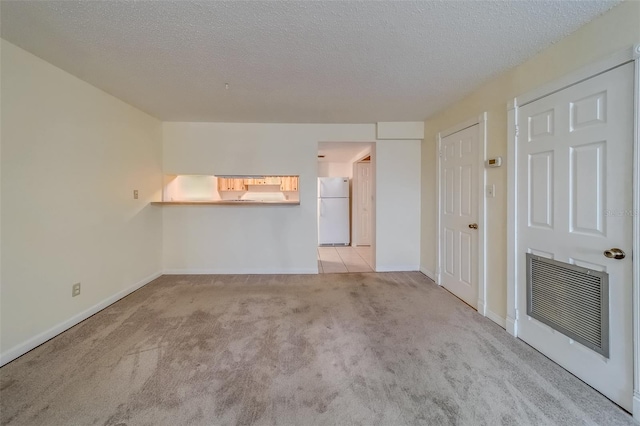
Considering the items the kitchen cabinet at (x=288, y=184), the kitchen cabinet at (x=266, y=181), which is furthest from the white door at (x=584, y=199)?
the kitchen cabinet at (x=266, y=181)

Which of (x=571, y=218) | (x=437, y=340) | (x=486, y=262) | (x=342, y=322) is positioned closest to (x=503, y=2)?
(x=571, y=218)

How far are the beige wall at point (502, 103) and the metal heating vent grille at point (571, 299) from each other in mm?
357

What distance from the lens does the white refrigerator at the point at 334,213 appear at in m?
6.79

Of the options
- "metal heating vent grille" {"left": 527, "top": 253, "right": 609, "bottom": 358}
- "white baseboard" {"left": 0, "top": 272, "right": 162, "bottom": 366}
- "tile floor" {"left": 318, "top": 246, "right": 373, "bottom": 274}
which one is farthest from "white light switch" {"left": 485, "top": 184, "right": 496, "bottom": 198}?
"white baseboard" {"left": 0, "top": 272, "right": 162, "bottom": 366}

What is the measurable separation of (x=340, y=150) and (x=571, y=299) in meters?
4.54

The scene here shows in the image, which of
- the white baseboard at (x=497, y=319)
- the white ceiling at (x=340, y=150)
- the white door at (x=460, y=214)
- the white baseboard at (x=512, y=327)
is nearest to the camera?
the white baseboard at (x=512, y=327)

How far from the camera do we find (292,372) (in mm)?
1826

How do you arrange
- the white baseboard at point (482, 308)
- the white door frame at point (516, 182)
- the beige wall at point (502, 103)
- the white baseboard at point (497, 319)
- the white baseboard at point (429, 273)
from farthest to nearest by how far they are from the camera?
the white baseboard at point (429, 273) → the white baseboard at point (482, 308) → the white baseboard at point (497, 319) → the beige wall at point (502, 103) → the white door frame at point (516, 182)

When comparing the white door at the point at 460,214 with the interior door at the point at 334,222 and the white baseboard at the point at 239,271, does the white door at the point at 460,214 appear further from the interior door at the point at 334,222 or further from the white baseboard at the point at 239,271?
the interior door at the point at 334,222

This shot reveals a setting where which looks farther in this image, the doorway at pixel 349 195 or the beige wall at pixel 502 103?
the doorway at pixel 349 195

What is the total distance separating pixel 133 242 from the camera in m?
3.41

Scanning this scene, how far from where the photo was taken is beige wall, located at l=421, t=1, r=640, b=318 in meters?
1.58

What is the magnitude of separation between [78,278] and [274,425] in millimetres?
2447

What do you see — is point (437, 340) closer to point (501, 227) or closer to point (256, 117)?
point (501, 227)
